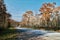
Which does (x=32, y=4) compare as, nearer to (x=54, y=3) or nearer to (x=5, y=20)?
(x=54, y=3)

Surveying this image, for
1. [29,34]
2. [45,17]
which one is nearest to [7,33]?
[29,34]

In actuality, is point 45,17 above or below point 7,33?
above

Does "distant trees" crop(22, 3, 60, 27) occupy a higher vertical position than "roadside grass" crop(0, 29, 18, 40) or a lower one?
higher

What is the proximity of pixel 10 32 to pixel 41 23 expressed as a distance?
2.22 ft

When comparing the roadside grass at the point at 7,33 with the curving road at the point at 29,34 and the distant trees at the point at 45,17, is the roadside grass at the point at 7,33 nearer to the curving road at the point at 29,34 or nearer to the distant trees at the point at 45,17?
the curving road at the point at 29,34

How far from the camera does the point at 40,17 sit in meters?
2.98

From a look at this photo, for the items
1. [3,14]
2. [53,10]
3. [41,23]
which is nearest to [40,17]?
[41,23]

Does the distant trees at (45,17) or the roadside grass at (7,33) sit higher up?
the distant trees at (45,17)

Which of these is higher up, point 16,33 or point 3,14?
point 3,14

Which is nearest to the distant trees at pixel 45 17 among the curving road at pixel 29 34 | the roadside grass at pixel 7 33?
the curving road at pixel 29 34

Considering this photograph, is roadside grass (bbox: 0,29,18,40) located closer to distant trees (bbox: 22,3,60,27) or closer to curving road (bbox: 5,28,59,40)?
curving road (bbox: 5,28,59,40)

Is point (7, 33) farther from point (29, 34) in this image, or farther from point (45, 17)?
point (45, 17)

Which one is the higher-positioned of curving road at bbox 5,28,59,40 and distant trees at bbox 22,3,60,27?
distant trees at bbox 22,3,60,27

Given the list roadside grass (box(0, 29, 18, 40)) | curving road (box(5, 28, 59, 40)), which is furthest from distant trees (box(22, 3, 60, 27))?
roadside grass (box(0, 29, 18, 40))
